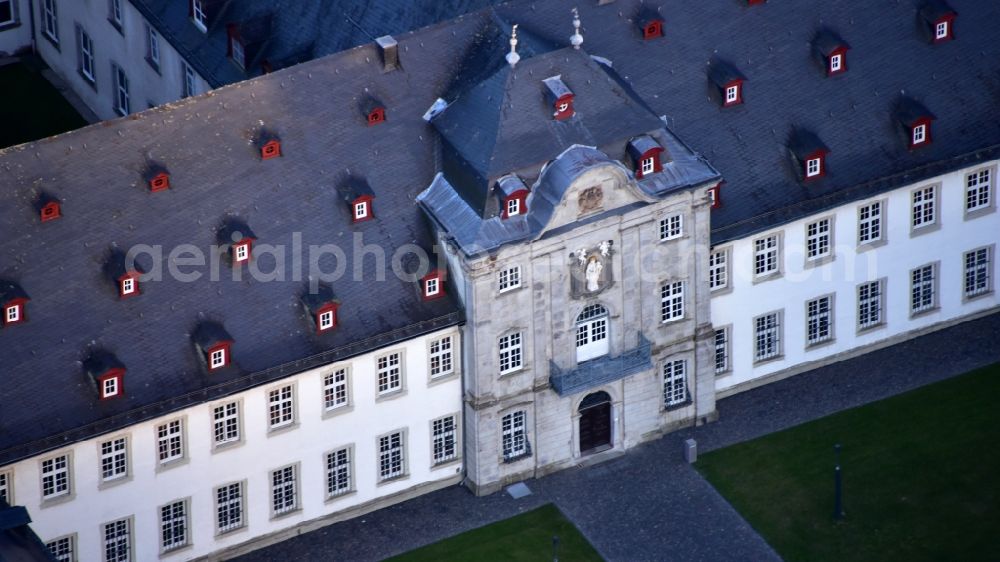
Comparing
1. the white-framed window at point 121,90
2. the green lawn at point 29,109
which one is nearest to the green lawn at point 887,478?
the white-framed window at point 121,90

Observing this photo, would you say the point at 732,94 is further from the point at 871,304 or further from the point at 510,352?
the point at 510,352

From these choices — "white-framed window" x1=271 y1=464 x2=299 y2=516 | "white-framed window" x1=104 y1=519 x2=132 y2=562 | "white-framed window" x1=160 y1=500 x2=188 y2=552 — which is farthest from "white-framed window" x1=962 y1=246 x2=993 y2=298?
"white-framed window" x1=104 y1=519 x2=132 y2=562

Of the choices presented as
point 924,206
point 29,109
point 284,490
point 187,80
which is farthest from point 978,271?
point 29,109

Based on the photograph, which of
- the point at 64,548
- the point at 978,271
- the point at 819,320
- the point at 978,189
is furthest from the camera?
the point at 978,271

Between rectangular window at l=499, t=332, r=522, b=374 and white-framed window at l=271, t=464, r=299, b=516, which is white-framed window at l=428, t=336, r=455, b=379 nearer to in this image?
rectangular window at l=499, t=332, r=522, b=374

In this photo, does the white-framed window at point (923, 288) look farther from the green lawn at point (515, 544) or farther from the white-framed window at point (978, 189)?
the green lawn at point (515, 544)
